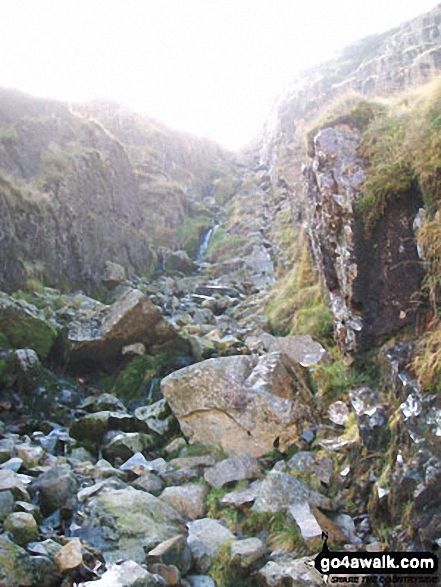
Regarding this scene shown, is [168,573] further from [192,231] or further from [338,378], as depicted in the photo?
[192,231]

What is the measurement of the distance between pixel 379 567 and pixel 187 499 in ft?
8.15

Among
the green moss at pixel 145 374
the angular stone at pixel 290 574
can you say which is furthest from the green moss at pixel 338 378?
the green moss at pixel 145 374

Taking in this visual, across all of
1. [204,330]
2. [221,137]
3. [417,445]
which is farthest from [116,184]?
[221,137]

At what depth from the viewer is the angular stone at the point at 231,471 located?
6961mm

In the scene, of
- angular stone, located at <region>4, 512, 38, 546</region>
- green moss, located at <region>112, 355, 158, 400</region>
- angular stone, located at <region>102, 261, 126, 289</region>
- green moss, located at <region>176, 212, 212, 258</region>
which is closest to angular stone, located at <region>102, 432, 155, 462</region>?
green moss, located at <region>112, 355, 158, 400</region>

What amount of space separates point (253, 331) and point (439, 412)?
646 cm

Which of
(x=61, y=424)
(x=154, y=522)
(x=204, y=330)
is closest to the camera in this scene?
(x=154, y=522)

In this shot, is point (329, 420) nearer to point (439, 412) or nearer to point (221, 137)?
point (439, 412)

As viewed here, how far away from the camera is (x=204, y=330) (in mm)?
12125

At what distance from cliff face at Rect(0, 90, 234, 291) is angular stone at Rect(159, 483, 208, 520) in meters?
6.97

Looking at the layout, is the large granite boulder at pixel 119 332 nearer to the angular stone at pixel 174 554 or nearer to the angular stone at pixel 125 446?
the angular stone at pixel 125 446

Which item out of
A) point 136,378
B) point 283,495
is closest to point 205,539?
point 283,495

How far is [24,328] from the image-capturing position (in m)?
10.2

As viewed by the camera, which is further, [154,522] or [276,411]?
[276,411]
